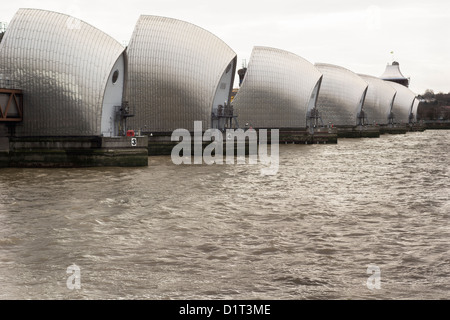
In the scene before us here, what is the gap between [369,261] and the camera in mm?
13125

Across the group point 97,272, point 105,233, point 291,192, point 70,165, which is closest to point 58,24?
point 70,165

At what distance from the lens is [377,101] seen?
127500mm

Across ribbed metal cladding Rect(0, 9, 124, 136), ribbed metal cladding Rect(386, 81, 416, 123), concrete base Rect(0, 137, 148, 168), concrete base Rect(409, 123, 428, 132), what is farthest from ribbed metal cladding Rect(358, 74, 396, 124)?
concrete base Rect(0, 137, 148, 168)

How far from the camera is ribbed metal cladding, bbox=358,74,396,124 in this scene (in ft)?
410

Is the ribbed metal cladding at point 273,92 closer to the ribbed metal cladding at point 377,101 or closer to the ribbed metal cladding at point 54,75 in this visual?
Answer: the ribbed metal cladding at point 54,75

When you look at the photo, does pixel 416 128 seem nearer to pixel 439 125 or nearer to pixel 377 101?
pixel 377 101

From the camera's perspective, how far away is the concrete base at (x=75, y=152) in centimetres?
3672

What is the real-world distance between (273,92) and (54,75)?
→ 41.0 meters

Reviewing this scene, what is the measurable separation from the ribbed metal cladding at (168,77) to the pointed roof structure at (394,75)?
138m

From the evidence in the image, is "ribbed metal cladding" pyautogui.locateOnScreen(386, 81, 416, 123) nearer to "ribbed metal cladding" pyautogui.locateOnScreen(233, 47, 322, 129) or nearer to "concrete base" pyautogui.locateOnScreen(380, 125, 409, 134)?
"concrete base" pyautogui.locateOnScreen(380, 125, 409, 134)

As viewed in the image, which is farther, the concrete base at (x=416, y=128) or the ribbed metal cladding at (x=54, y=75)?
the concrete base at (x=416, y=128)

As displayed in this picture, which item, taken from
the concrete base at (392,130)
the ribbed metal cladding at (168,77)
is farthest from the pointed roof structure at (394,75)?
the ribbed metal cladding at (168,77)

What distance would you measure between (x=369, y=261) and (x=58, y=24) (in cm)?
3400

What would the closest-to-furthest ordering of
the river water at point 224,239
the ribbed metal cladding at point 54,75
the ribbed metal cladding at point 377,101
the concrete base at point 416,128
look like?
the river water at point 224,239 → the ribbed metal cladding at point 54,75 → the ribbed metal cladding at point 377,101 → the concrete base at point 416,128
